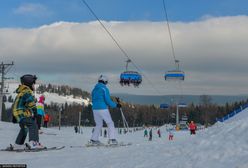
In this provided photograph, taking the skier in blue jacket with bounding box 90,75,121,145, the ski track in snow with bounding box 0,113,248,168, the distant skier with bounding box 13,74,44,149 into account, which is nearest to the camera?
the ski track in snow with bounding box 0,113,248,168

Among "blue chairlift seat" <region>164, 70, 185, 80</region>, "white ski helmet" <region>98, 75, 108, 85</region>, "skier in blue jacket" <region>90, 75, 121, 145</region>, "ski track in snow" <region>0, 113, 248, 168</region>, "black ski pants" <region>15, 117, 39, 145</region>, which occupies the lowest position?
"ski track in snow" <region>0, 113, 248, 168</region>

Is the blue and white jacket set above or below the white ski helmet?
below

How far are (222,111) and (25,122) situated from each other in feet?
573

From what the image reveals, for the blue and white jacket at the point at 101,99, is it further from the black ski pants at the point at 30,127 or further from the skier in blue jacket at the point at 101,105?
the black ski pants at the point at 30,127

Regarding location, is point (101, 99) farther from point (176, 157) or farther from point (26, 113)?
point (176, 157)

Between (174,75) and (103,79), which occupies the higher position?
(174,75)

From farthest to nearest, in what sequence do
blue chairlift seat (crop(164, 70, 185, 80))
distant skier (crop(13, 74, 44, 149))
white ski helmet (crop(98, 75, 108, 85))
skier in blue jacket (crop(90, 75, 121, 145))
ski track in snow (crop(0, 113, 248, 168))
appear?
1. blue chairlift seat (crop(164, 70, 185, 80))
2. white ski helmet (crop(98, 75, 108, 85))
3. skier in blue jacket (crop(90, 75, 121, 145))
4. distant skier (crop(13, 74, 44, 149))
5. ski track in snow (crop(0, 113, 248, 168))

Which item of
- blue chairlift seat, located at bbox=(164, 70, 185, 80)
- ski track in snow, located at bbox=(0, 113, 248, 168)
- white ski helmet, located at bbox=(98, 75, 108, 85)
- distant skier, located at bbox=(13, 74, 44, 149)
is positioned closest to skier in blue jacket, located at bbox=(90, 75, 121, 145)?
white ski helmet, located at bbox=(98, 75, 108, 85)

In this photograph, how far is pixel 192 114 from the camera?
17412cm

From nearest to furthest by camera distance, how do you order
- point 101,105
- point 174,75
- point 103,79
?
point 101,105
point 103,79
point 174,75

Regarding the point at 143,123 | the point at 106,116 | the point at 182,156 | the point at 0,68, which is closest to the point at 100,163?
the point at 182,156

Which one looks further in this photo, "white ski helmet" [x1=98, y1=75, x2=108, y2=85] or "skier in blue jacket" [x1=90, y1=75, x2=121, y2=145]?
"white ski helmet" [x1=98, y1=75, x2=108, y2=85]

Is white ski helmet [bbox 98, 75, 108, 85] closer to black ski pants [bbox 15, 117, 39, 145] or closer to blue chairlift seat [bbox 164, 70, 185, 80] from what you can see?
black ski pants [bbox 15, 117, 39, 145]

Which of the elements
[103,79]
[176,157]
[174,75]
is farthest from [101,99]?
[174,75]
